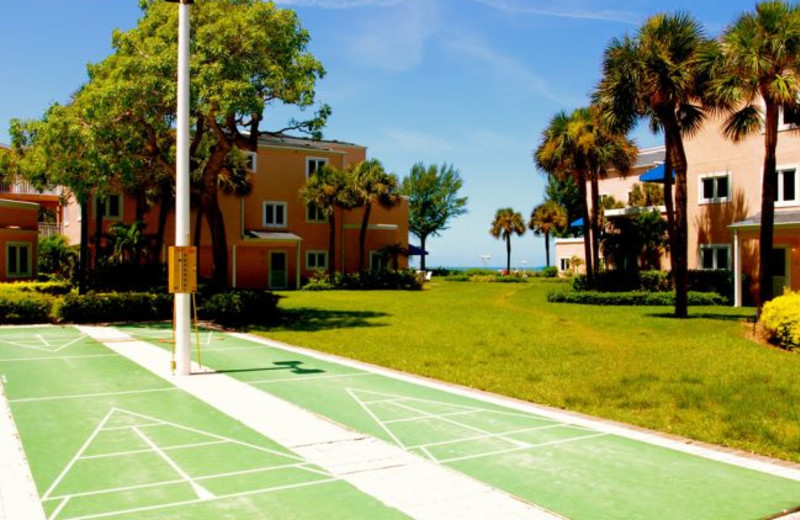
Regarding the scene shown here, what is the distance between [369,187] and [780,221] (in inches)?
965

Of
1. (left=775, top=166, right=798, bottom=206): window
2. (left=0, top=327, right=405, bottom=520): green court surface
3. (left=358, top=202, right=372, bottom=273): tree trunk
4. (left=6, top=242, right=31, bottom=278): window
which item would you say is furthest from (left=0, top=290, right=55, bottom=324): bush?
(left=775, top=166, right=798, bottom=206): window

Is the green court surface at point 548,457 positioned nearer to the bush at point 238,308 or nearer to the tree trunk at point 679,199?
the bush at point 238,308

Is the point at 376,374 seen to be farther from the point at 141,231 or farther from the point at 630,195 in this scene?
the point at 630,195

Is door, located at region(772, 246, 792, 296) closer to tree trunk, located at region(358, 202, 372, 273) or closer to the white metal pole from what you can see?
tree trunk, located at region(358, 202, 372, 273)

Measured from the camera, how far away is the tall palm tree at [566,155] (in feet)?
107

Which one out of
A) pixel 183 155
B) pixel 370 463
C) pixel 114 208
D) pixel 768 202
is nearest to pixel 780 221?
pixel 768 202

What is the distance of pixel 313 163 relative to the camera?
47250mm

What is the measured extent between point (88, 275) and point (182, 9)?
2165 cm

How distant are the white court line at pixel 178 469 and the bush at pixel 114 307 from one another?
15047mm

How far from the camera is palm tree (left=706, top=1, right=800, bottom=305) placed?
774 inches

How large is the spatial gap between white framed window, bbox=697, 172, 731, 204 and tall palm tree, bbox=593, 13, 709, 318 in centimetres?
843

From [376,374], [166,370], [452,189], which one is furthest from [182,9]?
[452,189]

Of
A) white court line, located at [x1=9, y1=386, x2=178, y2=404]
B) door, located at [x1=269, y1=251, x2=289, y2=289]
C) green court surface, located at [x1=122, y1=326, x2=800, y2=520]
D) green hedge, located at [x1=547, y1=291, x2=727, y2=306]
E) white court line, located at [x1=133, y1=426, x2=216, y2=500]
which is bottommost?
green court surface, located at [x1=122, y1=326, x2=800, y2=520]

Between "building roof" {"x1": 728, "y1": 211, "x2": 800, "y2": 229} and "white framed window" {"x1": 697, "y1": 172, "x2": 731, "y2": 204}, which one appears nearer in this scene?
"building roof" {"x1": 728, "y1": 211, "x2": 800, "y2": 229}
